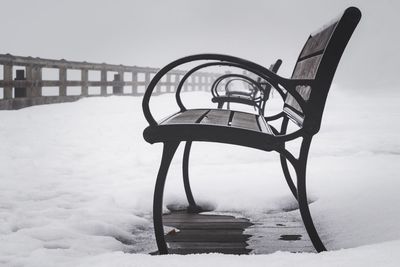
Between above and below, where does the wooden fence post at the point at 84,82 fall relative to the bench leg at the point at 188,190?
above

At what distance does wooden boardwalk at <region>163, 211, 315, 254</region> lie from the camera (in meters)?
2.08

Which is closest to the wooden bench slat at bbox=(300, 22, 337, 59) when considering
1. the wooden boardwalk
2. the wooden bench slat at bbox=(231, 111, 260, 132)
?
the wooden bench slat at bbox=(231, 111, 260, 132)

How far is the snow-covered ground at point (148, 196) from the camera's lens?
6.02 ft

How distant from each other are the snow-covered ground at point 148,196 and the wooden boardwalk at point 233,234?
118 millimetres

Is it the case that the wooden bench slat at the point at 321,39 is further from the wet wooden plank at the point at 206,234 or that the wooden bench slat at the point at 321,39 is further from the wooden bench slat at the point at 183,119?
the wet wooden plank at the point at 206,234

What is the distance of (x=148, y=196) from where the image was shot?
3000 mm

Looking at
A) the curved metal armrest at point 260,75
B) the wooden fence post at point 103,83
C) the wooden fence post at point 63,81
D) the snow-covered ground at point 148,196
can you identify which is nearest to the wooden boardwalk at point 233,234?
the snow-covered ground at point 148,196

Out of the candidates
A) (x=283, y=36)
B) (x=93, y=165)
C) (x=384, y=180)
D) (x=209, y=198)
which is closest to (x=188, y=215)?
(x=209, y=198)

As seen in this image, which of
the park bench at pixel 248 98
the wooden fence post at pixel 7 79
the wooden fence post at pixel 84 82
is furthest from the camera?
the wooden fence post at pixel 84 82

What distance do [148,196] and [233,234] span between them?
86 centimetres

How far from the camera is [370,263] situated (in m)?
1.54

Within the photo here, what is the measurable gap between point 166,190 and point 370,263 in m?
1.74

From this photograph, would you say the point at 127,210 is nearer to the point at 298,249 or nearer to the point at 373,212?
the point at 298,249

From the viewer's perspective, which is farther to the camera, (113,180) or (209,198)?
(113,180)
